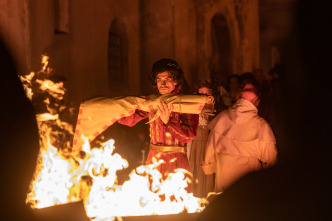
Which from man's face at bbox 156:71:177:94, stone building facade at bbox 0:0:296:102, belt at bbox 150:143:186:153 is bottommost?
belt at bbox 150:143:186:153

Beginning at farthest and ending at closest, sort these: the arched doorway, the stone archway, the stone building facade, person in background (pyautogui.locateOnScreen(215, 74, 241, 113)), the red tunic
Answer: the arched doorway, the stone archway, person in background (pyautogui.locateOnScreen(215, 74, 241, 113)), the stone building facade, the red tunic

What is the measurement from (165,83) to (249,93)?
172cm

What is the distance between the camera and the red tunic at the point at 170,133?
16.2 feet

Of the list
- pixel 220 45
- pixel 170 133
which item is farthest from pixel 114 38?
pixel 220 45

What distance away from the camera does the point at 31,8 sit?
25.2 feet

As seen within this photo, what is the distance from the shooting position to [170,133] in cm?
500

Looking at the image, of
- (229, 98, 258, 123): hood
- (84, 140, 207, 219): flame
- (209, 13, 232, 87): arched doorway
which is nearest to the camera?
(84, 140, 207, 219): flame

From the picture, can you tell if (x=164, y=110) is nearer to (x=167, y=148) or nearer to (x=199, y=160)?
(x=167, y=148)

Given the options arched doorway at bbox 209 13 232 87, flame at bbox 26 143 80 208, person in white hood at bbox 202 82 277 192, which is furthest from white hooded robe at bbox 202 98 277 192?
arched doorway at bbox 209 13 232 87

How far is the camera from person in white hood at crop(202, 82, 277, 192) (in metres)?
5.89

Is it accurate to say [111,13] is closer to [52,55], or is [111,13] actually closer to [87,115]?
[52,55]

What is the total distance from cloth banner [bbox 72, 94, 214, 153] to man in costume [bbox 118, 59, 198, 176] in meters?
0.21

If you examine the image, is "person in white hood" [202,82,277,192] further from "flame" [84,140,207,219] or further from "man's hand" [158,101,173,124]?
"man's hand" [158,101,173,124]

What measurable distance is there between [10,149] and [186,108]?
10.5 feet
